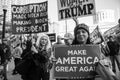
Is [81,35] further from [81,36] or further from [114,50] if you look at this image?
[114,50]

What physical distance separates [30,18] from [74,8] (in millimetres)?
1244

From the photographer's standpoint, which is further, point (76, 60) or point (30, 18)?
point (30, 18)

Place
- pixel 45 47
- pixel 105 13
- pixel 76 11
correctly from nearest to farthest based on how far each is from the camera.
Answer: pixel 45 47
pixel 76 11
pixel 105 13

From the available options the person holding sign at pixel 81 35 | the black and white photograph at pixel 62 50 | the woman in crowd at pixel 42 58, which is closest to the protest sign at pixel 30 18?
the black and white photograph at pixel 62 50

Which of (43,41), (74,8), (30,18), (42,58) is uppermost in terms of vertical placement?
(74,8)

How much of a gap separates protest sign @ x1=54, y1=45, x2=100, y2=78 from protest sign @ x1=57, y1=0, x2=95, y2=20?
219 centimetres

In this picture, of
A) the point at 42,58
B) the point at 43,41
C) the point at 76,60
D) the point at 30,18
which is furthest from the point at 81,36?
the point at 30,18

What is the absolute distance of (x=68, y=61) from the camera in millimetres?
2234

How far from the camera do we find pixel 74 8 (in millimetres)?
4500

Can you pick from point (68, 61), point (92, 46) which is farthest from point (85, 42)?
point (68, 61)

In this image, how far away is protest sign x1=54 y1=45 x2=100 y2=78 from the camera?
2.15 metres

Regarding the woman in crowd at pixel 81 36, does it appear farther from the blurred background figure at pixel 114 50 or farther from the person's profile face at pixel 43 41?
the blurred background figure at pixel 114 50

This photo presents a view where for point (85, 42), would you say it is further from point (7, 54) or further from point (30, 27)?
point (7, 54)

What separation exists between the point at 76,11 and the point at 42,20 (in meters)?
1.04
